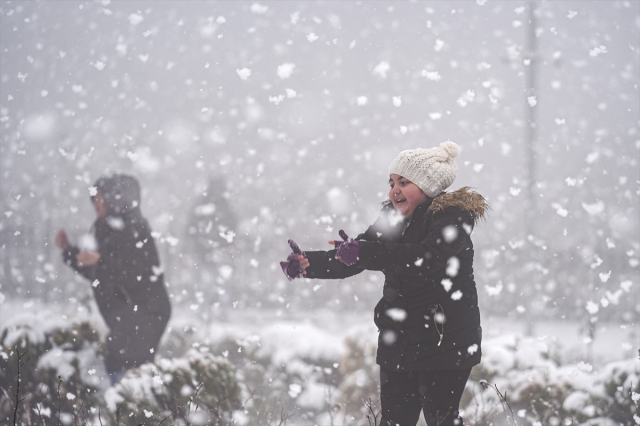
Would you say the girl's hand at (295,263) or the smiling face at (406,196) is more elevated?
the smiling face at (406,196)

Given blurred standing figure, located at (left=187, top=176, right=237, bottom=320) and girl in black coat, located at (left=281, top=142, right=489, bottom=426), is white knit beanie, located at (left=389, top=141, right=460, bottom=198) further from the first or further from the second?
blurred standing figure, located at (left=187, top=176, right=237, bottom=320)

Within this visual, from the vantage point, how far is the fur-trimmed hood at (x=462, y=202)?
1665 millimetres

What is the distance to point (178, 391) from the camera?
289 centimetres

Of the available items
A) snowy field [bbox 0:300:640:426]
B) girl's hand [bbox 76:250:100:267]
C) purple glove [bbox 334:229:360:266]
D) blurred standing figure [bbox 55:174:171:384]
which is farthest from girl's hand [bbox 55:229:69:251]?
purple glove [bbox 334:229:360:266]

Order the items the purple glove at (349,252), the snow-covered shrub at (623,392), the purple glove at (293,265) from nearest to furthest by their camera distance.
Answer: the purple glove at (349,252), the purple glove at (293,265), the snow-covered shrub at (623,392)

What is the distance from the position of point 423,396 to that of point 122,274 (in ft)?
7.64

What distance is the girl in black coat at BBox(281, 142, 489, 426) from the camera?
1530mm

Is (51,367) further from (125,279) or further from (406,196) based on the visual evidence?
(406,196)

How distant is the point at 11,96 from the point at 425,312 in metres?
4.53

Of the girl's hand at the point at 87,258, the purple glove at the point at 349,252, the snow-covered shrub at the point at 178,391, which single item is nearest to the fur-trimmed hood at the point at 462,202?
the purple glove at the point at 349,252

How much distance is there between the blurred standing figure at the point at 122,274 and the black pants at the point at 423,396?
6.66 ft

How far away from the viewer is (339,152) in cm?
525

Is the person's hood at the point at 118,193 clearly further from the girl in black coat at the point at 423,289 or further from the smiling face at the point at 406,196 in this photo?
the smiling face at the point at 406,196

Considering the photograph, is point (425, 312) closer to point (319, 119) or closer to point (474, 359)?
point (474, 359)
